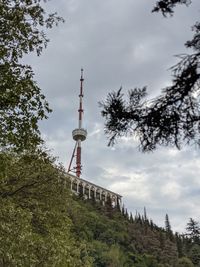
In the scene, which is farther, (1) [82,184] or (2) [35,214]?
(1) [82,184]

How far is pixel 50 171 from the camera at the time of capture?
24.3 metres

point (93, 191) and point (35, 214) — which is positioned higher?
point (93, 191)

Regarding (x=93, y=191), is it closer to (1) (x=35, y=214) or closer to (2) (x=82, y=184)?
(2) (x=82, y=184)

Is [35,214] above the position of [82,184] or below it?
below

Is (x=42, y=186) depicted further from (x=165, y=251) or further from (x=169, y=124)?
(x=165, y=251)

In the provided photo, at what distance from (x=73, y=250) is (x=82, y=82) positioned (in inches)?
5734

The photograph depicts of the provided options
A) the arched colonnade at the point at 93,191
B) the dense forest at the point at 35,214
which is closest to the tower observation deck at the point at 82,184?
the arched colonnade at the point at 93,191

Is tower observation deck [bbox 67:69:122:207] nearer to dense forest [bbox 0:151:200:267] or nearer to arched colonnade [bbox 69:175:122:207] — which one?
arched colonnade [bbox 69:175:122:207]

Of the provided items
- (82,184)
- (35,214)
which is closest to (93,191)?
(82,184)

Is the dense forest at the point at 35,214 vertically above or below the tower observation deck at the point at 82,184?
below

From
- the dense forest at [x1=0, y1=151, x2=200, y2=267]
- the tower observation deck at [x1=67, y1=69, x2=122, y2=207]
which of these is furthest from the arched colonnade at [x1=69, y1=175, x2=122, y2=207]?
the dense forest at [x1=0, y1=151, x2=200, y2=267]

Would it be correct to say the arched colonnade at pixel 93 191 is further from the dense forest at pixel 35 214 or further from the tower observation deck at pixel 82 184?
the dense forest at pixel 35 214

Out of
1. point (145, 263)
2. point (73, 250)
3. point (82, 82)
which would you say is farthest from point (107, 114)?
point (82, 82)

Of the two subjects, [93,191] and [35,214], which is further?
[93,191]
